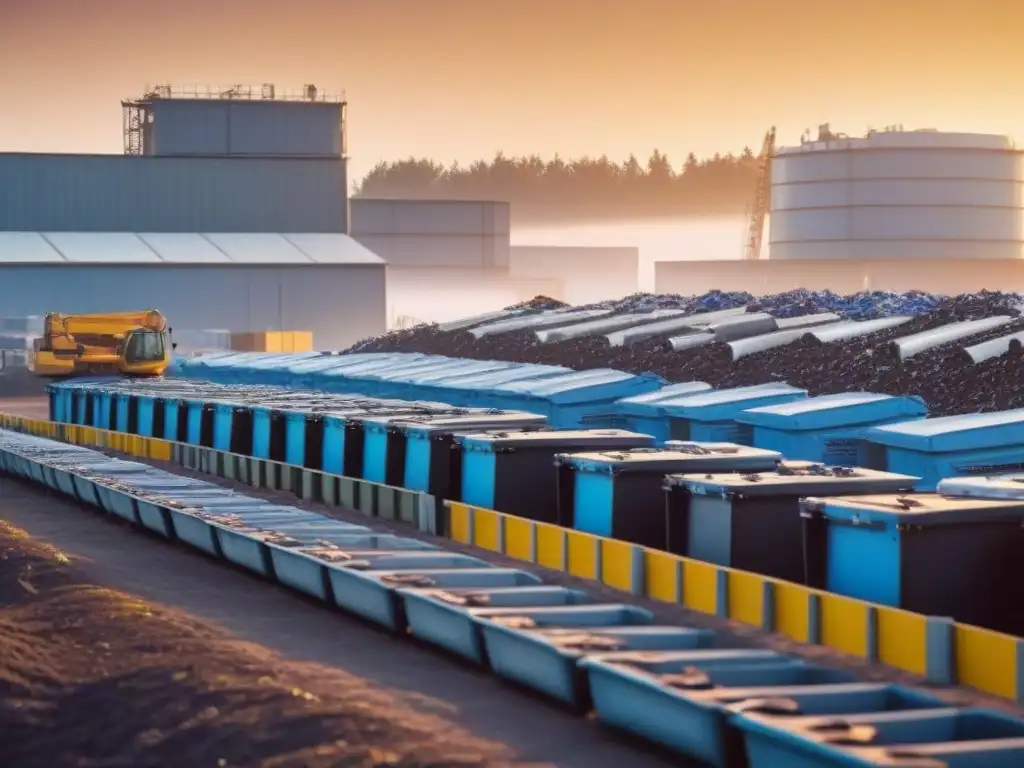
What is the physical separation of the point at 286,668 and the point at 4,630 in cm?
292

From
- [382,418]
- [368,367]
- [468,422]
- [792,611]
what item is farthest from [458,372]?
[792,611]

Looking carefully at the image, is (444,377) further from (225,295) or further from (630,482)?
(225,295)

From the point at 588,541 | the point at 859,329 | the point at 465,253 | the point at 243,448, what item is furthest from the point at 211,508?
the point at 465,253

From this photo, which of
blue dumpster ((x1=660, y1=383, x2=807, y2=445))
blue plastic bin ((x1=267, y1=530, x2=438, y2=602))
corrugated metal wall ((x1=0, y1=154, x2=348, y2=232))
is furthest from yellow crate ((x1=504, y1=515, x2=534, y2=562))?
corrugated metal wall ((x1=0, y1=154, x2=348, y2=232))

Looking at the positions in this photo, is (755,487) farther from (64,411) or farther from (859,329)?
(64,411)

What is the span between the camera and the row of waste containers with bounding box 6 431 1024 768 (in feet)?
30.3

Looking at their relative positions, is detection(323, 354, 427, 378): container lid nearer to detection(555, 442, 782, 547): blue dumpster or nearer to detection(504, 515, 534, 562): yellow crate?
detection(504, 515, 534, 562): yellow crate

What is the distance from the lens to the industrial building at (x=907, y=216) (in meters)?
67.4

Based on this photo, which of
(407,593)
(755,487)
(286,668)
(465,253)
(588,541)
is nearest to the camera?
(286,668)

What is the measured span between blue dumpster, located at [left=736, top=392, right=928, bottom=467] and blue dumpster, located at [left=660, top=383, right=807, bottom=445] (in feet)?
2.39

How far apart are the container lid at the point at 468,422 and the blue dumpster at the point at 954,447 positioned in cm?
452

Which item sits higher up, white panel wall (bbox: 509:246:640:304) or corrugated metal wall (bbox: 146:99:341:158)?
corrugated metal wall (bbox: 146:99:341:158)

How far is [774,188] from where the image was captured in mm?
73188

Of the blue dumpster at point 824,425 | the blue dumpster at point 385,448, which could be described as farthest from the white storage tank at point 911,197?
the blue dumpster at point 385,448
